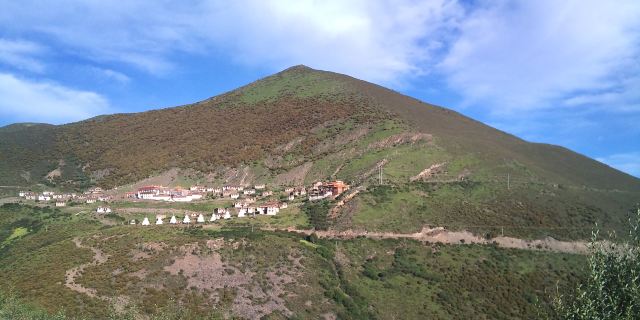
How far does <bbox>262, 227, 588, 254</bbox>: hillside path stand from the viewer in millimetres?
65938

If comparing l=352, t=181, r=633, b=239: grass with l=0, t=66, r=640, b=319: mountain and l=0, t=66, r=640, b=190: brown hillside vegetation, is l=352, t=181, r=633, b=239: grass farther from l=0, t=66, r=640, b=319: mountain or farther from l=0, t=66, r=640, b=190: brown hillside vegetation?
l=0, t=66, r=640, b=190: brown hillside vegetation

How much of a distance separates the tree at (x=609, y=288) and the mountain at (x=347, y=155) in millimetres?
49496

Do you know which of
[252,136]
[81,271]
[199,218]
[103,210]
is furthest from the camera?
[252,136]

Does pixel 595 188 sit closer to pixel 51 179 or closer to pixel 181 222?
pixel 181 222

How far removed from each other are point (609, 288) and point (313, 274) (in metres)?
37.4

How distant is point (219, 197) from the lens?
98.2m

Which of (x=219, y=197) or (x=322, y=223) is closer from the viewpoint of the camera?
(x=322, y=223)

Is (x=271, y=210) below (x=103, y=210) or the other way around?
the other way around

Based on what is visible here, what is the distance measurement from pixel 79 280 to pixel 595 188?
83.3 metres

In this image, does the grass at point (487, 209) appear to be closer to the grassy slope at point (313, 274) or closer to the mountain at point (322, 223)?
the mountain at point (322, 223)

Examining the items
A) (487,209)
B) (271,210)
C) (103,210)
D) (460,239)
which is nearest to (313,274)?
(460,239)

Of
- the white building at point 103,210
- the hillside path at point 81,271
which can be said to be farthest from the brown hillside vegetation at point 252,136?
the hillside path at point 81,271

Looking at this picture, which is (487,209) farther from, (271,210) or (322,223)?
(271,210)

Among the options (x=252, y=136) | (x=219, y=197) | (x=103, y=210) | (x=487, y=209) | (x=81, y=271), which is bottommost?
(x=81, y=271)
